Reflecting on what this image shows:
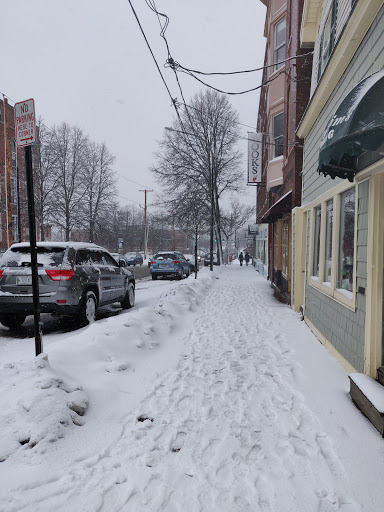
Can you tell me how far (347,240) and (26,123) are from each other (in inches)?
164

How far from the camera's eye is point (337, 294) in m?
4.81

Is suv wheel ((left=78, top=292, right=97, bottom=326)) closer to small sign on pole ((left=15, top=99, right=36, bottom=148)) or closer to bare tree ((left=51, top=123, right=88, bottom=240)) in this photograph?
small sign on pole ((left=15, top=99, right=36, bottom=148))

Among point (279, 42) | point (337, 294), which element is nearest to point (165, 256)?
point (279, 42)

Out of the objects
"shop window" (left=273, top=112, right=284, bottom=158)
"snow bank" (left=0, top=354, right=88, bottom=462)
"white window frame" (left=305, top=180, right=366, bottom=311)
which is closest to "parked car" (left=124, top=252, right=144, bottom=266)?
"shop window" (left=273, top=112, right=284, bottom=158)

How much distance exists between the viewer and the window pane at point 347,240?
14.3ft

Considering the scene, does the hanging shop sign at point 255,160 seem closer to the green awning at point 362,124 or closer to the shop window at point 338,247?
the shop window at point 338,247

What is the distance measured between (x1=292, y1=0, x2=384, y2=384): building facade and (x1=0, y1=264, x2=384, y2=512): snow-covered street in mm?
705

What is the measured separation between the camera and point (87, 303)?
22.4 ft

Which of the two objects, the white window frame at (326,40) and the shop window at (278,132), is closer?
the white window frame at (326,40)

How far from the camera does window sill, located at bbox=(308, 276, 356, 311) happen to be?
13.7 ft

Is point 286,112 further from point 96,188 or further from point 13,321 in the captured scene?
point 96,188

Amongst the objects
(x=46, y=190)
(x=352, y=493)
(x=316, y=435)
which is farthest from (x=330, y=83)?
(x=46, y=190)

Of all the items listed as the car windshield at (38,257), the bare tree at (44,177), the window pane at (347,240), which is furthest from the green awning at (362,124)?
the bare tree at (44,177)

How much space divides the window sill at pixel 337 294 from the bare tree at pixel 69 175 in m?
25.8
